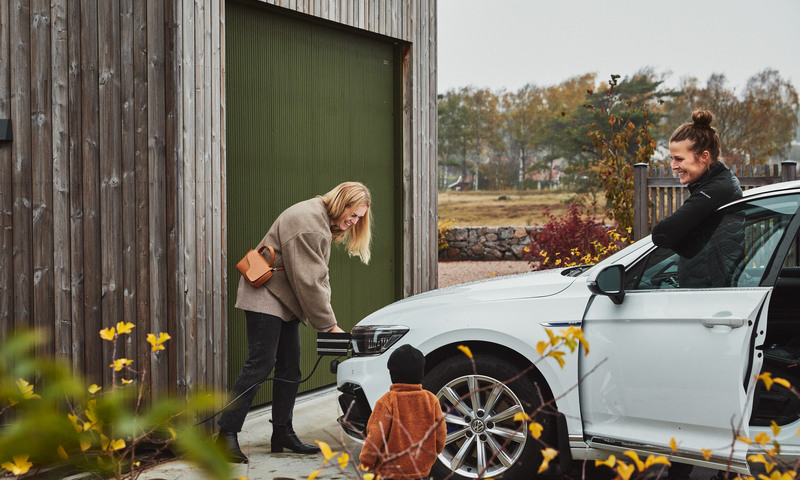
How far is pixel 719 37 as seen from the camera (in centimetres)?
5119

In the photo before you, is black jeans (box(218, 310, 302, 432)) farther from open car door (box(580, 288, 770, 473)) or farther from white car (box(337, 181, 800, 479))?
open car door (box(580, 288, 770, 473))

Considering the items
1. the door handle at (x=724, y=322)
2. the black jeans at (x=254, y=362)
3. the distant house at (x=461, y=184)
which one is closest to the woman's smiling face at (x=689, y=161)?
the door handle at (x=724, y=322)

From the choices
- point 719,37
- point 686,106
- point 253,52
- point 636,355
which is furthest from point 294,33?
point 719,37

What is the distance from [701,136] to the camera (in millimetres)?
4348

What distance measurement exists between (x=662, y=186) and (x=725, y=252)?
5315 mm

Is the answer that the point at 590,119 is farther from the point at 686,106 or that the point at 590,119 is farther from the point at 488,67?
the point at 488,67

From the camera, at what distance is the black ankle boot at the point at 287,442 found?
5160mm

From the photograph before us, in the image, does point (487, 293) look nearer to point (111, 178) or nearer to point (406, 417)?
point (406, 417)

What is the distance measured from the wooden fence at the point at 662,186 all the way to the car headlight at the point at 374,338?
5.21 meters

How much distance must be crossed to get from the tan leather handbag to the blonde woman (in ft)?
0.20

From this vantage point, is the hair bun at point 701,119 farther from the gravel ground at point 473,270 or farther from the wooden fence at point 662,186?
the gravel ground at point 473,270

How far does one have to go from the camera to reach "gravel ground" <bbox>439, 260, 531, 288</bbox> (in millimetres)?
19255

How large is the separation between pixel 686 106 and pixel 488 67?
13668 millimetres

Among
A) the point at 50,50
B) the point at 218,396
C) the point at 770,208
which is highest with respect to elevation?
the point at 50,50
